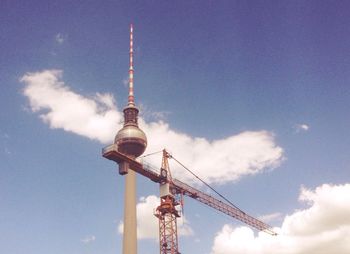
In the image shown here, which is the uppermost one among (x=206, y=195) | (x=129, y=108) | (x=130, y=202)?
(x=129, y=108)

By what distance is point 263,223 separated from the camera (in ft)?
445

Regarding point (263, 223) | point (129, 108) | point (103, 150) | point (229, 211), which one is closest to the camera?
point (103, 150)

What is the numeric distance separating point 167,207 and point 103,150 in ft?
68.1

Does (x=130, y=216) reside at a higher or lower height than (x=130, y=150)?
lower

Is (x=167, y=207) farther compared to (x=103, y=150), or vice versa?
(x=167, y=207)

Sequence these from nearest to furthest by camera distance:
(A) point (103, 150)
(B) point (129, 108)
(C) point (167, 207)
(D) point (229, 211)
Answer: (A) point (103, 150), (C) point (167, 207), (B) point (129, 108), (D) point (229, 211)

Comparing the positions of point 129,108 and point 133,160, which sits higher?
point 129,108

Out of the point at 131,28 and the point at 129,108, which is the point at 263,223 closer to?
the point at 129,108

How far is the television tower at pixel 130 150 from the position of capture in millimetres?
97000

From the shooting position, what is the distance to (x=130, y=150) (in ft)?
353

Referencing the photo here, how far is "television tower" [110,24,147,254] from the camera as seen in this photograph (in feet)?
318

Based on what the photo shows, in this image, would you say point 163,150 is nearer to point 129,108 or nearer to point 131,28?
point 129,108

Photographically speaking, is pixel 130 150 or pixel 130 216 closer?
pixel 130 216

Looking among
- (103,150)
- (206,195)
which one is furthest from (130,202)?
(206,195)
